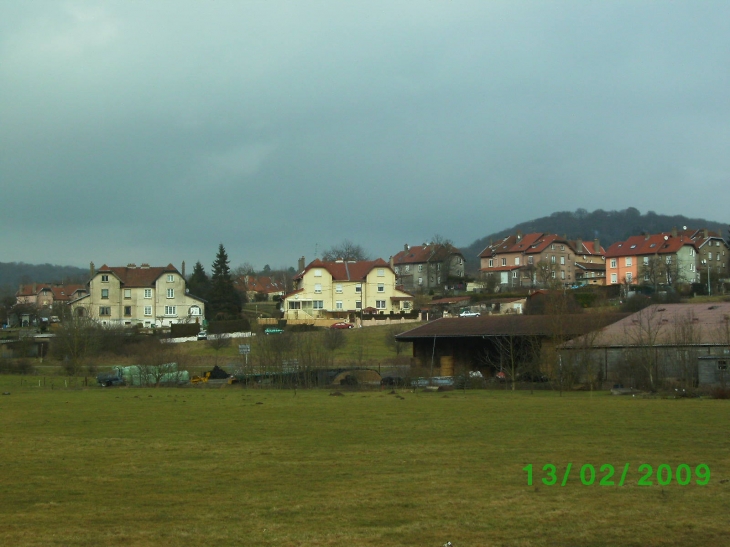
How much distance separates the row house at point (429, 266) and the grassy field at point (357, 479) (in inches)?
3984

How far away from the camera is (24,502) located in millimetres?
11844

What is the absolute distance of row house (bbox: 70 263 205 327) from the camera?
96.7 m

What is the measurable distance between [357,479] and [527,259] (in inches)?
4349

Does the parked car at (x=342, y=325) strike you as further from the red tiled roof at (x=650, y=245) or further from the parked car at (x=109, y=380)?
the red tiled roof at (x=650, y=245)

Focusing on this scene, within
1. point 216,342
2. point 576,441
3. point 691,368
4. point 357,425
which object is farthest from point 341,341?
point 576,441

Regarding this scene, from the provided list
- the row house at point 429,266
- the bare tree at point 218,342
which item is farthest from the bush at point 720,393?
the row house at point 429,266

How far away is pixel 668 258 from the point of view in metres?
110

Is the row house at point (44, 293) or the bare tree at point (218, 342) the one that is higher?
the row house at point (44, 293)

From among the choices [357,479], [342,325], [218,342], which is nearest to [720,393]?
[357,479]

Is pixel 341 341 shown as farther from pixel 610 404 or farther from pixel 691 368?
pixel 610 404

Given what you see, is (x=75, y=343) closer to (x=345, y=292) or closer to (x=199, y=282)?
(x=345, y=292)

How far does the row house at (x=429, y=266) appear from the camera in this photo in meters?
129

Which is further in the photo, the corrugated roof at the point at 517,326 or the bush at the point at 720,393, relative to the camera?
the corrugated roof at the point at 517,326

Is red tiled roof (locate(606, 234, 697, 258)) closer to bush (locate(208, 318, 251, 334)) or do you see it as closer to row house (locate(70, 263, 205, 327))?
bush (locate(208, 318, 251, 334))
